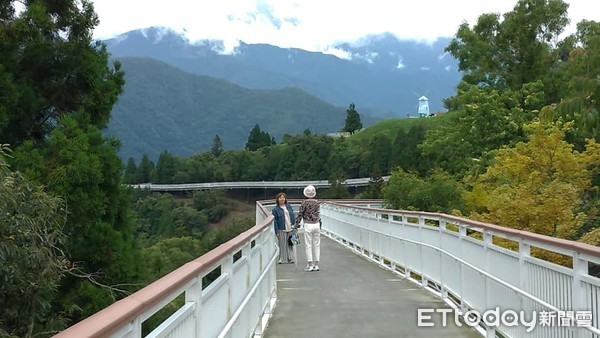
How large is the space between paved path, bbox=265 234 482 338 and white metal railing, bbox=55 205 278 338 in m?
0.58

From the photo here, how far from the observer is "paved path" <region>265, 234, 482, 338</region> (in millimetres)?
8680

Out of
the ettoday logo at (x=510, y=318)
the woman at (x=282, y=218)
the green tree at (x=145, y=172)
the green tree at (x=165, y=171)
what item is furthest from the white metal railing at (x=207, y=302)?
the green tree at (x=145, y=172)

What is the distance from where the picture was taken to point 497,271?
24.3ft

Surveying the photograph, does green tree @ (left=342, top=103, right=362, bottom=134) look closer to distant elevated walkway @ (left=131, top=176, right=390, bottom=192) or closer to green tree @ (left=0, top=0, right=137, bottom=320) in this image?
distant elevated walkway @ (left=131, top=176, right=390, bottom=192)

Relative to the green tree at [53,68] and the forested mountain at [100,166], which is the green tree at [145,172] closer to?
the forested mountain at [100,166]

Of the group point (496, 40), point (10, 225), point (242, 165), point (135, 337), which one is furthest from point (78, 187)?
point (242, 165)

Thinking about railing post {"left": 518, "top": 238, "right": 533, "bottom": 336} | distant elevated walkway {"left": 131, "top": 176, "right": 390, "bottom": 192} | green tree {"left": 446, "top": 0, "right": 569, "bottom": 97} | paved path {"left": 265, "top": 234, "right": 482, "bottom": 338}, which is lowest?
paved path {"left": 265, "top": 234, "right": 482, "bottom": 338}

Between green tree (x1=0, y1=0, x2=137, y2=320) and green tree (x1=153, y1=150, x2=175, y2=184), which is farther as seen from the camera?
green tree (x1=153, y1=150, x2=175, y2=184)

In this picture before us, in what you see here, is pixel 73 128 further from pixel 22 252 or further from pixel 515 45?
pixel 515 45

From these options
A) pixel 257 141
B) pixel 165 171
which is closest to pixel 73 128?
pixel 165 171

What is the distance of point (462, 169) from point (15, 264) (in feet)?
95.1

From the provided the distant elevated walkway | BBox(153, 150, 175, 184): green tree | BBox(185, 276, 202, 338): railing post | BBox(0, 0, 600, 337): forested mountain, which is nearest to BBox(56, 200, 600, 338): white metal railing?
BBox(185, 276, 202, 338): railing post

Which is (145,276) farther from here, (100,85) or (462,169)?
(462,169)

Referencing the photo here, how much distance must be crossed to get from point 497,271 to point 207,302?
12.7 ft
